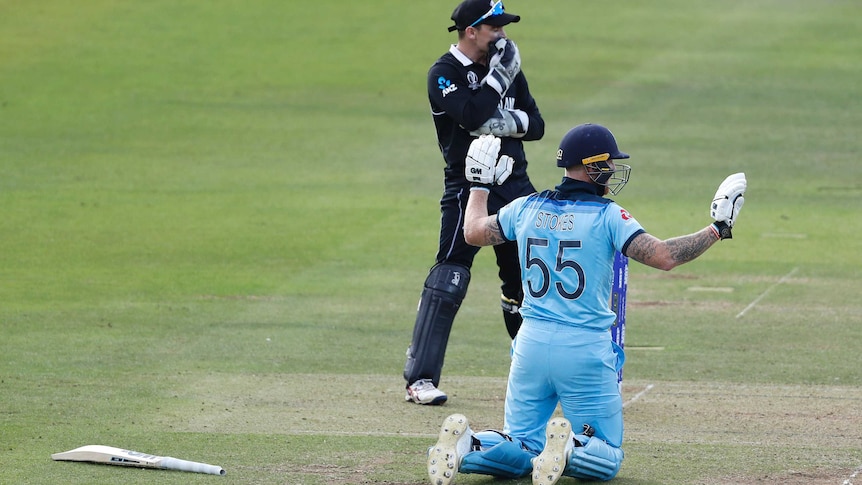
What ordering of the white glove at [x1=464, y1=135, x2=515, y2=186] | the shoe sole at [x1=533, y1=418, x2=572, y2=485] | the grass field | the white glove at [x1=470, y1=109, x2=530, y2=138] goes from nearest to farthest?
the shoe sole at [x1=533, y1=418, x2=572, y2=485] < the white glove at [x1=464, y1=135, x2=515, y2=186] < the grass field < the white glove at [x1=470, y1=109, x2=530, y2=138]

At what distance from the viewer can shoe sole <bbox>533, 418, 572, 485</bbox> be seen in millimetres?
5809

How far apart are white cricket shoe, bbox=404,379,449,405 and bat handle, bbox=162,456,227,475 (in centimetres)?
183

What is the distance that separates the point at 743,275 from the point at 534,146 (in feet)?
22.9

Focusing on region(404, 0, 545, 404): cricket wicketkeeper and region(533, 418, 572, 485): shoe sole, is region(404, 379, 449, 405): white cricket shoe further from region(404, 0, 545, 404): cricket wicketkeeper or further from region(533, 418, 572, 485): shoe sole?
region(533, 418, 572, 485): shoe sole

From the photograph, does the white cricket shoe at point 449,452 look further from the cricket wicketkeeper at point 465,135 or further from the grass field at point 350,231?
the cricket wicketkeeper at point 465,135

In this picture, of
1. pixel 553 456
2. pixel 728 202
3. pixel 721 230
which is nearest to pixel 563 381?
pixel 553 456

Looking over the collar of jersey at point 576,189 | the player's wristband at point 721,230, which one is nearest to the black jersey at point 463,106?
the collar of jersey at point 576,189

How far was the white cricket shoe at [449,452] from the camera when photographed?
5.88 metres

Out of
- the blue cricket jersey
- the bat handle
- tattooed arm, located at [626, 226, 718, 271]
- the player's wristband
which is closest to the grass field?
the bat handle

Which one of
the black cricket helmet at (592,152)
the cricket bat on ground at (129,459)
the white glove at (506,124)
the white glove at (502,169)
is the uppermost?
the white glove at (506,124)

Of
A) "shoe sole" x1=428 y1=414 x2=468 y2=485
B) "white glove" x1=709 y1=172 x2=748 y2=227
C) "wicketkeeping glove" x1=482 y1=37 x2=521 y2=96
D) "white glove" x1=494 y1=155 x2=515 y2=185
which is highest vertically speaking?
"wicketkeeping glove" x1=482 y1=37 x2=521 y2=96

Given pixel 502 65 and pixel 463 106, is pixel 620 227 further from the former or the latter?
pixel 502 65

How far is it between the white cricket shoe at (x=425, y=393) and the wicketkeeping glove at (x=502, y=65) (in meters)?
1.76

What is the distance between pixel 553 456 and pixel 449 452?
1.50 feet
